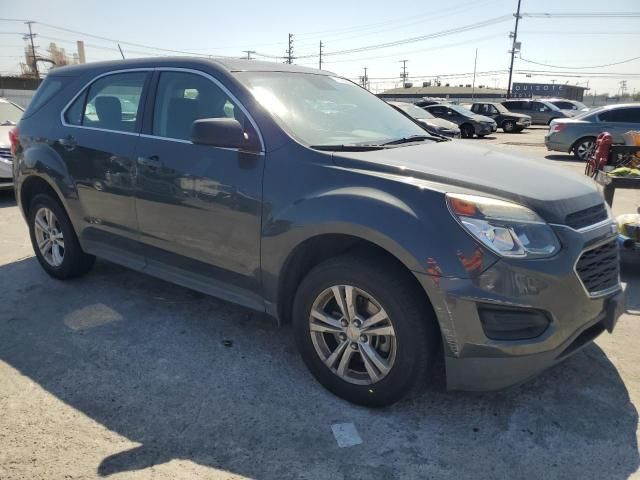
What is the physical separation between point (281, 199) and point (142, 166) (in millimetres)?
1252

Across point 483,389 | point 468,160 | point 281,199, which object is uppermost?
point 468,160

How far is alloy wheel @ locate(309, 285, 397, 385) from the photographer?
265 cm

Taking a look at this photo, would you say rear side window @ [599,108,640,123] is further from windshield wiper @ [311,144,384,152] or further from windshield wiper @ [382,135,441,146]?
windshield wiper @ [311,144,384,152]

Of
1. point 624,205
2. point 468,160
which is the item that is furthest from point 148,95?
point 624,205

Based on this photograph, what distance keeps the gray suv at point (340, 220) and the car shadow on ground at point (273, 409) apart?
0.29 meters

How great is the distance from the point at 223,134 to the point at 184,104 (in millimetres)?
766

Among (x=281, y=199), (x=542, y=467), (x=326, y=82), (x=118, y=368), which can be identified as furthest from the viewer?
(x=326, y=82)

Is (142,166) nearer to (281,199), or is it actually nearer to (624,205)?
(281,199)

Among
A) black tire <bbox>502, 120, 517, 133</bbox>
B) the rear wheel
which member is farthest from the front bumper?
the rear wheel

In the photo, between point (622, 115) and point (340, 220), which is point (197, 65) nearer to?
point (340, 220)

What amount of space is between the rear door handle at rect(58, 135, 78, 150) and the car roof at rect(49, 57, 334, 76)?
58cm

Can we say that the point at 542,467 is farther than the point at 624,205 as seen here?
No

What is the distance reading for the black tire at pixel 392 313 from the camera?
2502 mm

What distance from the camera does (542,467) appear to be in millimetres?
2363
